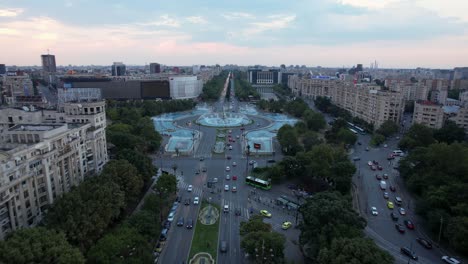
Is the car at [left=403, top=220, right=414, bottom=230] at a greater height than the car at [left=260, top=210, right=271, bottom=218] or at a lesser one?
lesser

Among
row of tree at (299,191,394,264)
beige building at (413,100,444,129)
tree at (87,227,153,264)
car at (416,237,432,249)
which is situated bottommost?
car at (416,237,432,249)

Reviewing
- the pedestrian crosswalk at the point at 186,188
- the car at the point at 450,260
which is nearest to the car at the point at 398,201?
the car at the point at 450,260

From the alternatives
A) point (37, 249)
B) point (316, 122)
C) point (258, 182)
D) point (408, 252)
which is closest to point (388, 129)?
point (316, 122)

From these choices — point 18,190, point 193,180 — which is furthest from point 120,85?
point 18,190

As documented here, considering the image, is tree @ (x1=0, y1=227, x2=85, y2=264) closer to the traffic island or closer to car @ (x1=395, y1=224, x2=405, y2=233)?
the traffic island

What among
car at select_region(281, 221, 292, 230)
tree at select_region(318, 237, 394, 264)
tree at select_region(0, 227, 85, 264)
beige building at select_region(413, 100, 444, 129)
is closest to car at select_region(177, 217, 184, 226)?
car at select_region(281, 221, 292, 230)

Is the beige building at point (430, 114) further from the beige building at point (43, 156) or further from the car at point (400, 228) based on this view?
the beige building at point (43, 156)

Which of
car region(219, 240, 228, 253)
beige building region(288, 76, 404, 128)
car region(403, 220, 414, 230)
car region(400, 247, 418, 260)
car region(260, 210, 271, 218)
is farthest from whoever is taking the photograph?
beige building region(288, 76, 404, 128)

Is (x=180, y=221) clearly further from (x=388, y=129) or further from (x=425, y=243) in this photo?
(x=388, y=129)
